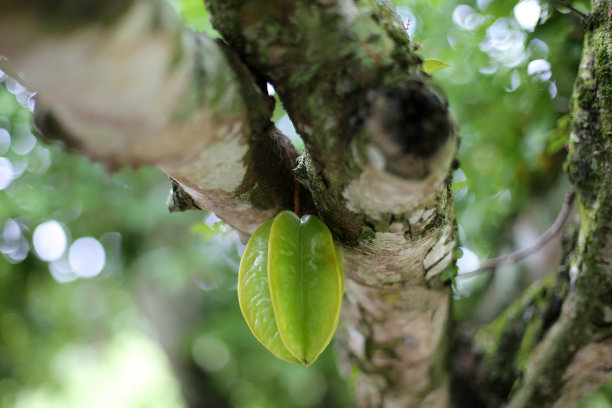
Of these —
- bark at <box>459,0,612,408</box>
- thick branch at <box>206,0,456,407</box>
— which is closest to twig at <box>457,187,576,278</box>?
bark at <box>459,0,612,408</box>

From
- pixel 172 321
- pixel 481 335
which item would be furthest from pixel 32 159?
pixel 481 335

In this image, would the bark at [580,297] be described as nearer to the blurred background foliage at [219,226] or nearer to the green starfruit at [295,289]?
the blurred background foliage at [219,226]

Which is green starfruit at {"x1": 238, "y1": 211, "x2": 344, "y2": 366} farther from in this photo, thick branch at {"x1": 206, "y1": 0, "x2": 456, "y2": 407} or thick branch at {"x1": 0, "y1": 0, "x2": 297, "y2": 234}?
thick branch at {"x1": 0, "y1": 0, "x2": 297, "y2": 234}

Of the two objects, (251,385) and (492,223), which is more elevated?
(492,223)

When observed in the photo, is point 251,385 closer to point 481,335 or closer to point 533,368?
point 481,335

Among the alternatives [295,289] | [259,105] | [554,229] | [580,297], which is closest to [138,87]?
[259,105]

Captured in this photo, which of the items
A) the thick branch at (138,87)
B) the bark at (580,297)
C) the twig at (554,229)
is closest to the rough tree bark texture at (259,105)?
the thick branch at (138,87)
